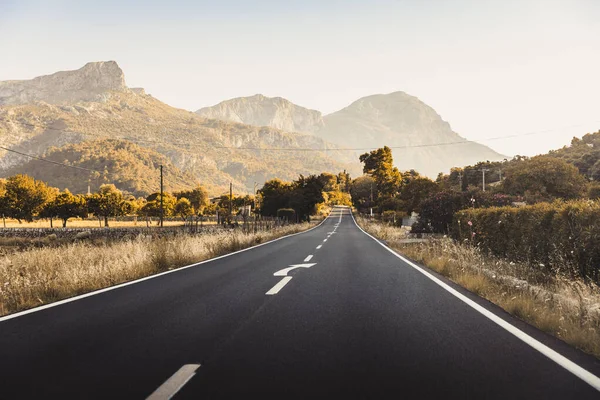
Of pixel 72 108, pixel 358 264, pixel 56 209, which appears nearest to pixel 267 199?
pixel 56 209

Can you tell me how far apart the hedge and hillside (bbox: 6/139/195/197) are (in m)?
125

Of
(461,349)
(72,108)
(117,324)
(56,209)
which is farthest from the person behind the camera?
(72,108)

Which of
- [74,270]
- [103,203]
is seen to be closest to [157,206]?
[103,203]

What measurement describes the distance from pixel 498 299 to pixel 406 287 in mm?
1856

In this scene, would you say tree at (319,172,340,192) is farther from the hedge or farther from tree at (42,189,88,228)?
the hedge

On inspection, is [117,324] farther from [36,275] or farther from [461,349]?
[36,275]

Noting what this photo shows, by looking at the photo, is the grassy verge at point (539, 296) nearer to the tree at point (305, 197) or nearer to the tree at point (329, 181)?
the tree at point (305, 197)

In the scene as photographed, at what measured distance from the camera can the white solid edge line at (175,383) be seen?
326 cm

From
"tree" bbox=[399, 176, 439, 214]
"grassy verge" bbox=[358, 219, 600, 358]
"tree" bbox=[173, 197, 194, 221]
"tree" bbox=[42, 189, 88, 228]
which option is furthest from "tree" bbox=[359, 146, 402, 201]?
"grassy verge" bbox=[358, 219, 600, 358]

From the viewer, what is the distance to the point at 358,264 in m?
13.6

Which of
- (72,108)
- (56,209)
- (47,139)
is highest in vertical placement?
(72,108)

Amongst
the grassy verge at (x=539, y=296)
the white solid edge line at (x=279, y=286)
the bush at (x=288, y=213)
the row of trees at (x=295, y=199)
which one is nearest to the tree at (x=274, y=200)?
the row of trees at (x=295, y=199)

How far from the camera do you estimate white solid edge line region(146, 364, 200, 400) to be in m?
3.26

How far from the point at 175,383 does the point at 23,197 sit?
8771 centimetres
